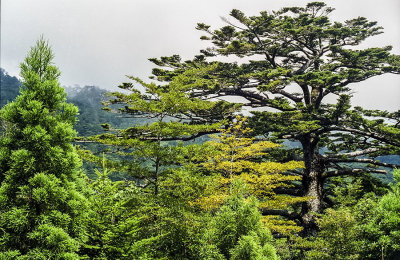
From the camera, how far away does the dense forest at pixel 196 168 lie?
16.7 ft

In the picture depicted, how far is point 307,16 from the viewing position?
14.6 m

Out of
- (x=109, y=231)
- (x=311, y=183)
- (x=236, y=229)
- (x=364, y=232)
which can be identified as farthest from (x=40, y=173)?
(x=311, y=183)

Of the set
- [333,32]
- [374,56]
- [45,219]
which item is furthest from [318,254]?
[333,32]

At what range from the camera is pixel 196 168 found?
29.1 ft

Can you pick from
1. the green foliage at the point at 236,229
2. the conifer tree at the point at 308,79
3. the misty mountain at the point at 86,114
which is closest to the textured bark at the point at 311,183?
the conifer tree at the point at 308,79

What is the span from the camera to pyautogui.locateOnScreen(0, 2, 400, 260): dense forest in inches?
201

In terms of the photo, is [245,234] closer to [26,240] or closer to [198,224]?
[198,224]

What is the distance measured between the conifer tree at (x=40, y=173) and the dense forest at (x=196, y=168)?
0.9 inches

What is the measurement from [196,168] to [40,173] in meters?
4.85

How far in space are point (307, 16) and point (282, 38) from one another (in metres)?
1.72

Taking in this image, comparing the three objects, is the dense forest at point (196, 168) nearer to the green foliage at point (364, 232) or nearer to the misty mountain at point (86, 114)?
the green foliage at point (364, 232)

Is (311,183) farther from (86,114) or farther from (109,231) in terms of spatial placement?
(86,114)

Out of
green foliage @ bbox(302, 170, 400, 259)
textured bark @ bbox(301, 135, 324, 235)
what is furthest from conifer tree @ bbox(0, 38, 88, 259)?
textured bark @ bbox(301, 135, 324, 235)

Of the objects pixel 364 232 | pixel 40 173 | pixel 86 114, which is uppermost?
pixel 86 114
